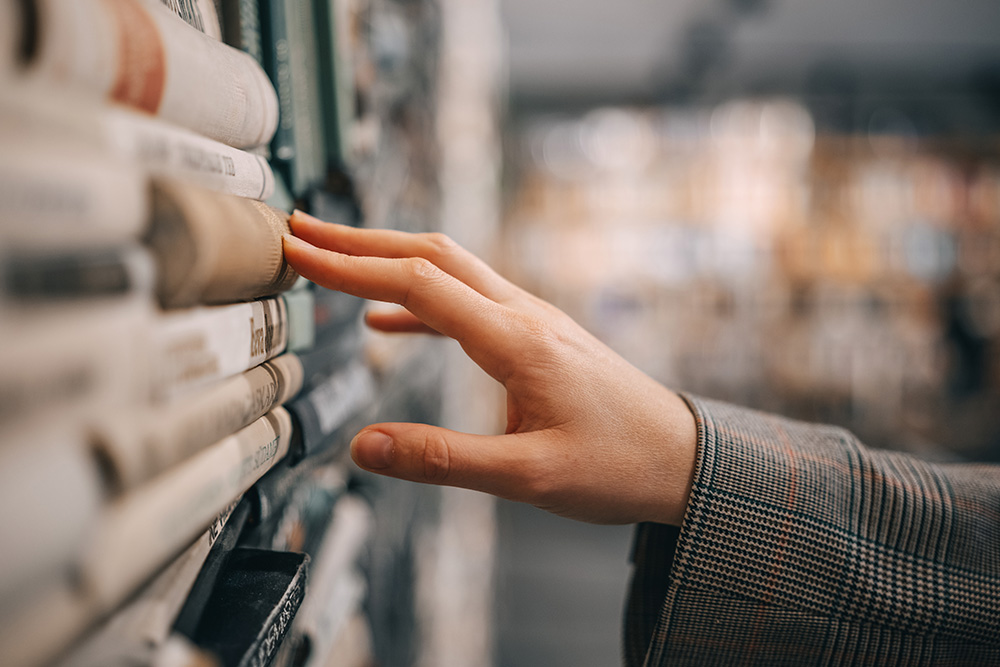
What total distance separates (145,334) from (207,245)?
0.06m

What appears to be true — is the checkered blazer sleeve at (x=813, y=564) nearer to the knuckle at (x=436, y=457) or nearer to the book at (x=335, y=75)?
the knuckle at (x=436, y=457)


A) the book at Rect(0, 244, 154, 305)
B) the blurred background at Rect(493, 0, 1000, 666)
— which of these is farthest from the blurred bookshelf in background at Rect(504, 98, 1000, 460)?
the book at Rect(0, 244, 154, 305)

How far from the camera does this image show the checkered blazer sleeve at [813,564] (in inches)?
21.9

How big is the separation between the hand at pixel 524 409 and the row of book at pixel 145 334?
0.25 ft

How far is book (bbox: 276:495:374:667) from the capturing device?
615 millimetres

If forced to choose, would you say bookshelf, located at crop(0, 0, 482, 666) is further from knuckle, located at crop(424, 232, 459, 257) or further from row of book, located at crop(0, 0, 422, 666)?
knuckle, located at crop(424, 232, 459, 257)

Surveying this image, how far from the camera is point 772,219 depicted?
4.06 metres

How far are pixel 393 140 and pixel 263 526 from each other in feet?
2.80

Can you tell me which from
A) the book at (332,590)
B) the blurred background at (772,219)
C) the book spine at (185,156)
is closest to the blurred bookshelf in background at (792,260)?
the blurred background at (772,219)

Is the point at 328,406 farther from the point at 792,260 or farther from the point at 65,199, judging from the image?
the point at 792,260

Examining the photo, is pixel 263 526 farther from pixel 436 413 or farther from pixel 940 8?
pixel 940 8

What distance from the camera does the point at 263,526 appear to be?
54 cm

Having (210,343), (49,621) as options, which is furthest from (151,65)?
(49,621)

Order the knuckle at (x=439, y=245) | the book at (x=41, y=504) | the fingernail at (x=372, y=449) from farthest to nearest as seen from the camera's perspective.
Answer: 1. the knuckle at (x=439, y=245)
2. the fingernail at (x=372, y=449)
3. the book at (x=41, y=504)
